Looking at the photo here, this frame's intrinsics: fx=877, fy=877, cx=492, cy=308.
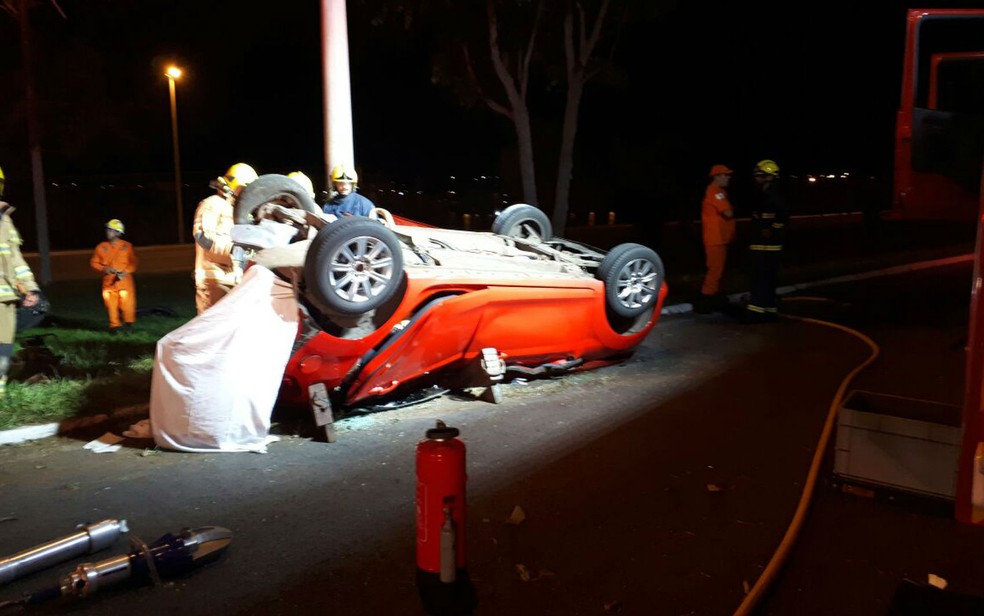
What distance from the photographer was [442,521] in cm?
366

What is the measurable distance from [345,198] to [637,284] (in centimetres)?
279

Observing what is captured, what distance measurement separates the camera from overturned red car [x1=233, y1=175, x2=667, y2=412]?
601cm

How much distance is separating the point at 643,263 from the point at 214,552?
4689 millimetres

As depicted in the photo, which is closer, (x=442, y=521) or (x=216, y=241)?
(x=442, y=521)

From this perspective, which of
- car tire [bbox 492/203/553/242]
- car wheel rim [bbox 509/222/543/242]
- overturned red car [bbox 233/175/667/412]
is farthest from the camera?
car wheel rim [bbox 509/222/543/242]

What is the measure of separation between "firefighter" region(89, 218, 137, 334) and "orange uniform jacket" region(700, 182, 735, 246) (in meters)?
7.08

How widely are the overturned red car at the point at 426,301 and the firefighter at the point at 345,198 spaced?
34cm

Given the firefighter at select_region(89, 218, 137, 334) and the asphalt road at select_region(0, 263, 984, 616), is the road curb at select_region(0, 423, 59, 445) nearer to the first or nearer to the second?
the asphalt road at select_region(0, 263, 984, 616)

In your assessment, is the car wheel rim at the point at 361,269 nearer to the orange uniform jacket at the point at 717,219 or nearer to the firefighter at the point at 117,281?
the firefighter at the point at 117,281

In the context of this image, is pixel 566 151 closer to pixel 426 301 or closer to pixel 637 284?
pixel 637 284

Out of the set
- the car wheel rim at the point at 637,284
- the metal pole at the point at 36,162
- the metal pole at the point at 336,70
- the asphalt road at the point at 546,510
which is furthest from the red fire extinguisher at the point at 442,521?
the metal pole at the point at 36,162

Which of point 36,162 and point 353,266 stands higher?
point 36,162

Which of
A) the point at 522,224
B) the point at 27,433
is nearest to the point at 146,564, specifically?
the point at 27,433

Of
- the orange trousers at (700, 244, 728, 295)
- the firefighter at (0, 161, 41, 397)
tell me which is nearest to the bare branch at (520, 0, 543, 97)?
the orange trousers at (700, 244, 728, 295)
